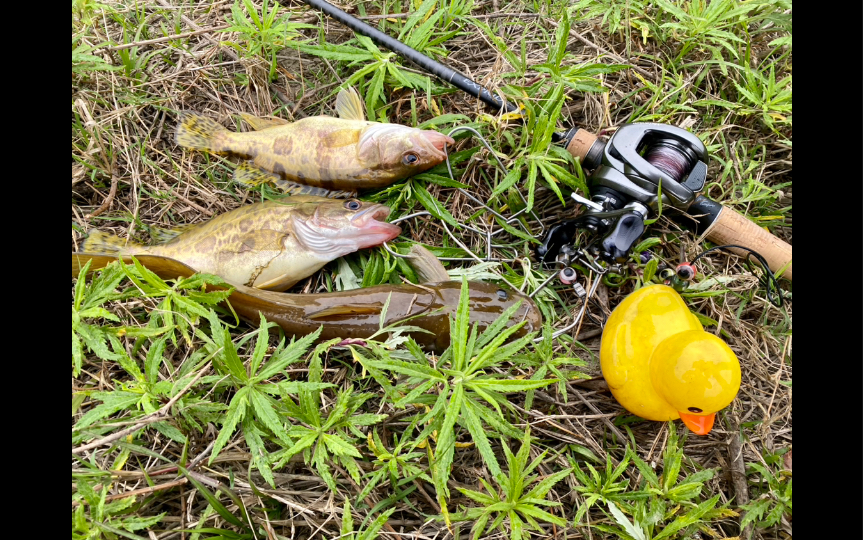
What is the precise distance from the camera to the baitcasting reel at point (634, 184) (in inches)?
106

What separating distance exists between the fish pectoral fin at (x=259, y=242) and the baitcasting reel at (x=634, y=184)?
170 cm

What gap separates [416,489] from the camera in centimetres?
255

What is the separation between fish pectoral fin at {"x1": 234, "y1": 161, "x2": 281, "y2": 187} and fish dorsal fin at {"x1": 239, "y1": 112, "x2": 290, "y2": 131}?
0.92ft

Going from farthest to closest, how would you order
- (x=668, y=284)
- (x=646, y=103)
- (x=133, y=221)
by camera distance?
1. (x=646, y=103)
2. (x=133, y=221)
3. (x=668, y=284)

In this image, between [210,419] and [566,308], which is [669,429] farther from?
[210,419]

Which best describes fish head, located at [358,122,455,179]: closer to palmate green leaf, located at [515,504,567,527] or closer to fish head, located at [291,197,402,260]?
fish head, located at [291,197,402,260]

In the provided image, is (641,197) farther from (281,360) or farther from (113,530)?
(113,530)

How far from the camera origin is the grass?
2.22 m

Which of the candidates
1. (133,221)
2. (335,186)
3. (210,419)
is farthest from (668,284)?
(133,221)

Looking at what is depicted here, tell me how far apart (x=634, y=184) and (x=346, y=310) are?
1.76 metres

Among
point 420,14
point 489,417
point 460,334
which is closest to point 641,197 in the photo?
point 460,334

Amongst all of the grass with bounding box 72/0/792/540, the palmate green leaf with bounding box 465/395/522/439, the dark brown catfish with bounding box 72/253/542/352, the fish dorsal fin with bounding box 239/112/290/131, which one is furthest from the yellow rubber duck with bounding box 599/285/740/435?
the fish dorsal fin with bounding box 239/112/290/131

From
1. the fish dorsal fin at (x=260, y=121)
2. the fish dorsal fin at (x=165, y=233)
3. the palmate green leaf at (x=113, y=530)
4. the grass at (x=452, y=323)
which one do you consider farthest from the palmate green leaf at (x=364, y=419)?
the fish dorsal fin at (x=260, y=121)

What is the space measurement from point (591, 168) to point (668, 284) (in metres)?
0.83
